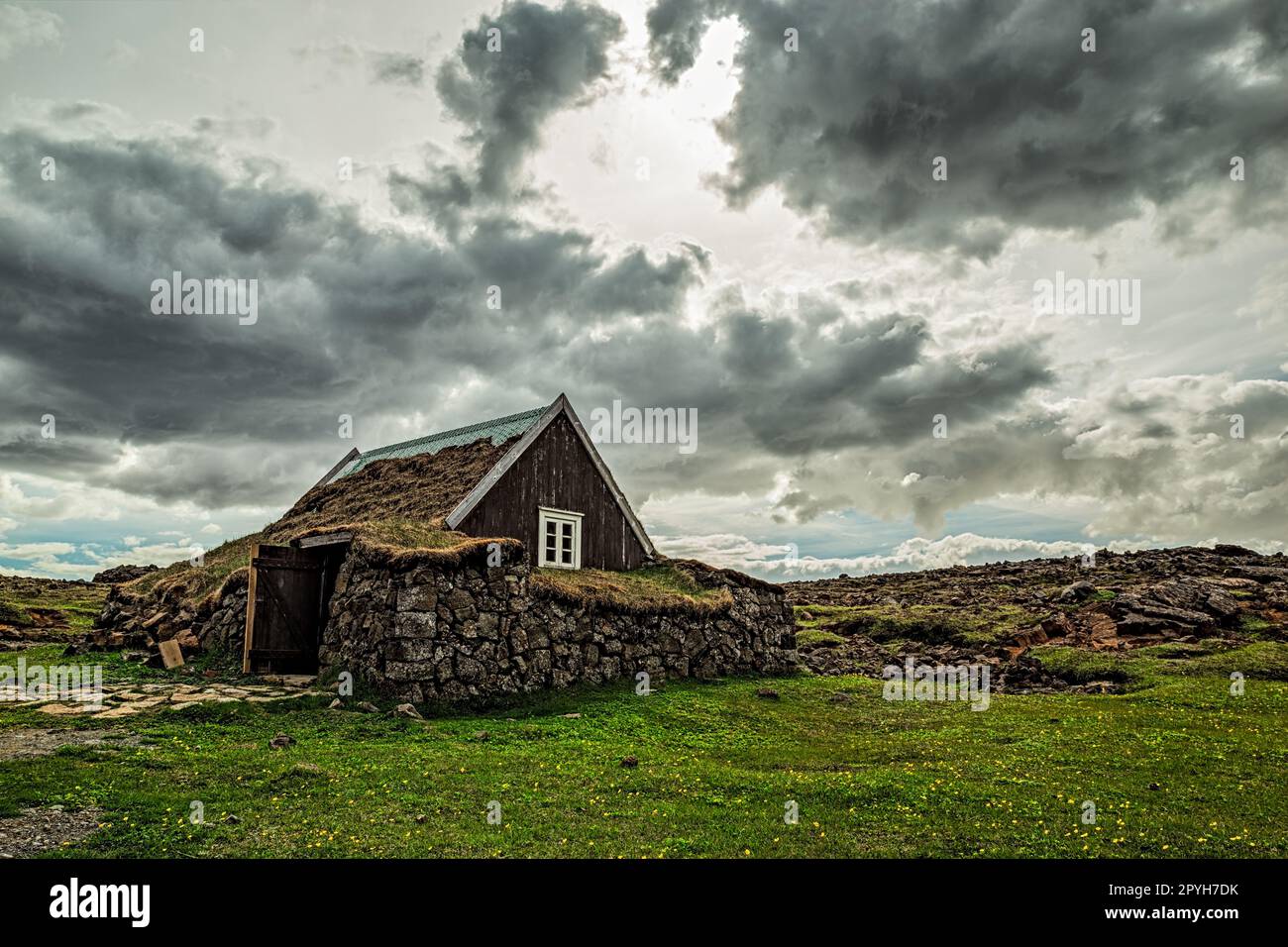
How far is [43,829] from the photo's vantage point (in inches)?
361

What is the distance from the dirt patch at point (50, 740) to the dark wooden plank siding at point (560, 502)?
12812 millimetres

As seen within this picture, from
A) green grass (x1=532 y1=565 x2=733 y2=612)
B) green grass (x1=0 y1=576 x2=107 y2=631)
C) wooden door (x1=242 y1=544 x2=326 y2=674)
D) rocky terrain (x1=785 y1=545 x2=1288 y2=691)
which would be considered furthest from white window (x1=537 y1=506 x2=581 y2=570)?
green grass (x1=0 y1=576 x2=107 y2=631)

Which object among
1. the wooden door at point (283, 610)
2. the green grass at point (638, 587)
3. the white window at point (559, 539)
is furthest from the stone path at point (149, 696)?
the white window at point (559, 539)

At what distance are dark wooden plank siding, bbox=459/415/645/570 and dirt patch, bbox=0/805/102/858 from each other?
55.1 ft

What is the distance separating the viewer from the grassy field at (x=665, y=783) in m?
9.94

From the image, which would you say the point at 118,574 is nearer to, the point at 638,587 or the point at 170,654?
the point at 170,654

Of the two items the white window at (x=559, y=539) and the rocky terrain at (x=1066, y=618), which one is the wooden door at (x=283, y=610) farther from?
the rocky terrain at (x=1066, y=618)

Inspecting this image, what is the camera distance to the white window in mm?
29250

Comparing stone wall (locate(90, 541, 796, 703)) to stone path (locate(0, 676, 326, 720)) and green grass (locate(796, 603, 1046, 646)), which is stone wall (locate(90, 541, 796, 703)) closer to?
stone path (locate(0, 676, 326, 720))

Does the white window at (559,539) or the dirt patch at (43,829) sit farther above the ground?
the white window at (559,539)

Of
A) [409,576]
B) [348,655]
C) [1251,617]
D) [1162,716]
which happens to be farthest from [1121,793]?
[1251,617]

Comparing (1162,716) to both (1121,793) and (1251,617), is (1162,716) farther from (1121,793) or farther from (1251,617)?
(1251,617)
